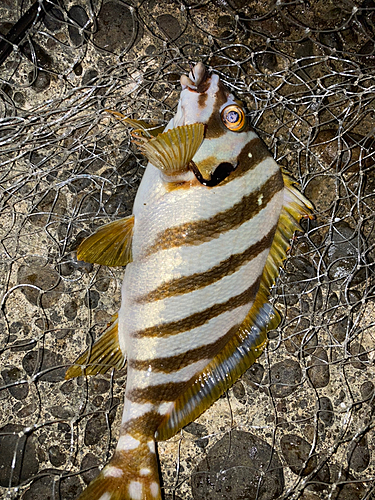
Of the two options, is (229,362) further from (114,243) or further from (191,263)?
(114,243)

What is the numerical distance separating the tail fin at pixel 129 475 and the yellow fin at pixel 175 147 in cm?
118

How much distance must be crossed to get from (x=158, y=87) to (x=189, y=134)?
766mm

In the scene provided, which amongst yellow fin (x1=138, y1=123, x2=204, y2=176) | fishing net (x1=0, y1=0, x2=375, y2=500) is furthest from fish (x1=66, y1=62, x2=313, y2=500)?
fishing net (x1=0, y1=0, x2=375, y2=500)

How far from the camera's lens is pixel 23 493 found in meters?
2.03

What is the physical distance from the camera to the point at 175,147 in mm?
1578

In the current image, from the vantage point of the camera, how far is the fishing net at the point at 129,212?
2.08 metres

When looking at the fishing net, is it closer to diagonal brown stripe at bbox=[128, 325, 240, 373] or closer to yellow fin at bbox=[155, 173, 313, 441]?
yellow fin at bbox=[155, 173, 313, 441]

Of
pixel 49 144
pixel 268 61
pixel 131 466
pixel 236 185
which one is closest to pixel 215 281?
pixel 236 185

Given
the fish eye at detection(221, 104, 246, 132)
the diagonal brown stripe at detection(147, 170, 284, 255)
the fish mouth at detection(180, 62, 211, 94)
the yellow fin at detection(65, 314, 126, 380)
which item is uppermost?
the fish mouth at detection(180, 62, 211, 94)

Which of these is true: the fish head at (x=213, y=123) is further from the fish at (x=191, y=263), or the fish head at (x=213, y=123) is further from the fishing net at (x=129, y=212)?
the fishing net at (x=129, y=212)

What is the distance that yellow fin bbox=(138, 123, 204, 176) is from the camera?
1.56 m

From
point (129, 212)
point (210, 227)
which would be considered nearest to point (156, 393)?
point (210, 227)

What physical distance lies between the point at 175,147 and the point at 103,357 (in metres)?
1.03

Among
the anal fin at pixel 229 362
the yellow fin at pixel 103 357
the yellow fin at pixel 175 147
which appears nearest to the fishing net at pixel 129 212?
the yellow fin at pixel 103 357
